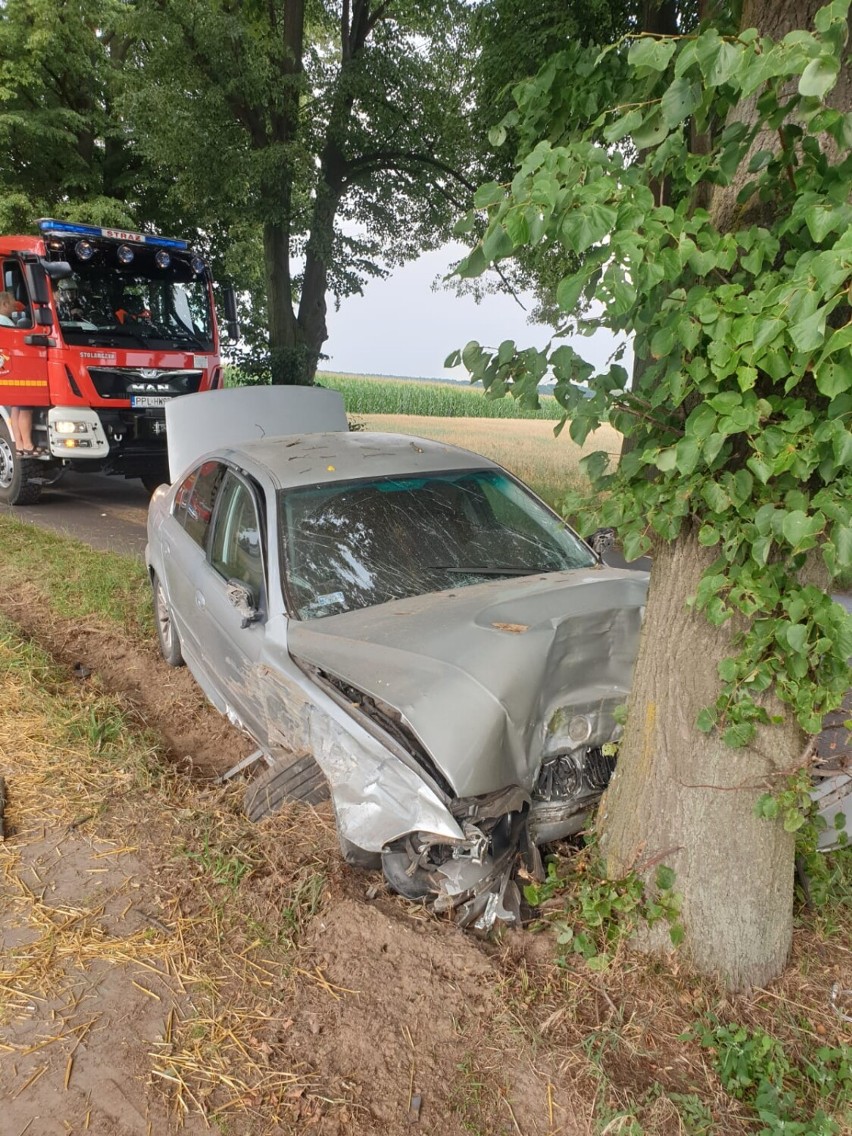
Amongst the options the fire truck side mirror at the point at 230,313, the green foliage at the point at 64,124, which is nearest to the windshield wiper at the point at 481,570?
the fire truck side mirror at the point at 230,313

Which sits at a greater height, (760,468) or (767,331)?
(767,331)

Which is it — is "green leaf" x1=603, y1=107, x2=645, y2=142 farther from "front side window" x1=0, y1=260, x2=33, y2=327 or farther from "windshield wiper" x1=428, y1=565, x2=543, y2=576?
"front side window" x1=0, y1=260, x2=33, y2=327

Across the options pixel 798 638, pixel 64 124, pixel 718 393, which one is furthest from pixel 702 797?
pixel 64 124

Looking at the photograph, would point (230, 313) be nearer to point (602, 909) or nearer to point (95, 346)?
point (95, 346)

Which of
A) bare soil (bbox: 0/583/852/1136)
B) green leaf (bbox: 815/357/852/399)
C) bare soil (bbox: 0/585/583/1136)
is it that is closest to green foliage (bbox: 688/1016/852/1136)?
bare soil (bbox: 0/583/852/1136)

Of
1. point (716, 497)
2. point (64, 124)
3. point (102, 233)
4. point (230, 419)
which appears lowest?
point (230, 419)

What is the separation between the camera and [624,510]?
2.35 metres

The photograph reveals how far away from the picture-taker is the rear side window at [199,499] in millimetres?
4496

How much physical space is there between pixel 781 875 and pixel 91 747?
3110 millimetres

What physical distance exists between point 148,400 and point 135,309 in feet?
3.74

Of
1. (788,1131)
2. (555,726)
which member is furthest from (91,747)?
(788,1131)

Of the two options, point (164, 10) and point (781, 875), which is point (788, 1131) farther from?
point (164, 10)

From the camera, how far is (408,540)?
12.5ft

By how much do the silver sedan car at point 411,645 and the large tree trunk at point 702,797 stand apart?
0.34 metres
